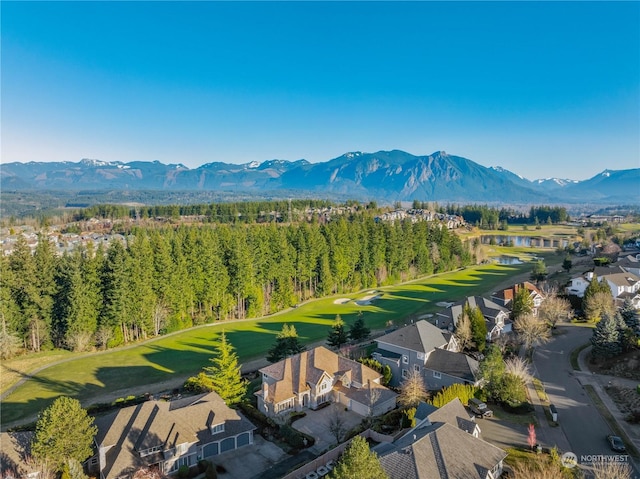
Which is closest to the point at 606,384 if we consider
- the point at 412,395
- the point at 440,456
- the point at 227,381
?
the point at 412,395

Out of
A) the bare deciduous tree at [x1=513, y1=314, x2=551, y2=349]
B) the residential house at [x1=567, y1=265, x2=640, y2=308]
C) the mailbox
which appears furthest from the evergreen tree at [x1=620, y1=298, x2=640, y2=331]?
the mailbox

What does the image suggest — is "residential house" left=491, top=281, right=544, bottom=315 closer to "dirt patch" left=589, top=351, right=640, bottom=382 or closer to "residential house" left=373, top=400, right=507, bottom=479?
"dirt patch" left=589, top=351, right=640, bottom=382

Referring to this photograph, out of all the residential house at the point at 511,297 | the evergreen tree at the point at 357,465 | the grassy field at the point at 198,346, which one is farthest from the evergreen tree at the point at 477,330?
the evergreen tree at the point at 357,465

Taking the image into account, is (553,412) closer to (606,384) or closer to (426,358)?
(606,384)

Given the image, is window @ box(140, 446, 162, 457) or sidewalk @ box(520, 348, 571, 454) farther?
sidewalk @ box(520, 348, 571, 454)

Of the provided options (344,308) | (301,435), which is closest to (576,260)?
(344,308)

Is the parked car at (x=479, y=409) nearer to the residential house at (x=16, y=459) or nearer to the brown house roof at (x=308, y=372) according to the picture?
the brown house roof at (x=308, y=372)
